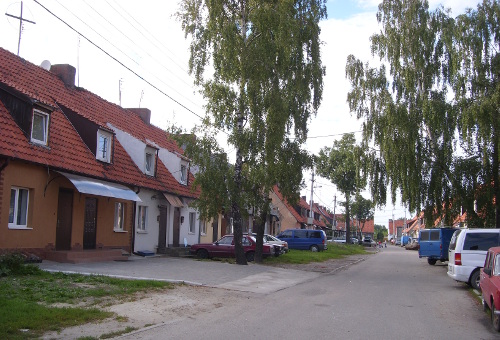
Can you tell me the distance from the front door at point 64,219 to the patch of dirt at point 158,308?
22.3 feet

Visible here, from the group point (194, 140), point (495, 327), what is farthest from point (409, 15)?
A: point (495, 327)

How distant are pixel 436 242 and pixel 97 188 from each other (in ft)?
62.9

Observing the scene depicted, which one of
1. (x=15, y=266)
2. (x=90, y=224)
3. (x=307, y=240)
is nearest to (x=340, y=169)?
(x=307, y=240)

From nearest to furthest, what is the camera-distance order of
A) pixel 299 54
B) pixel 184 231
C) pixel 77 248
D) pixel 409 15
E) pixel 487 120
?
pixel 77 248 → pixel 487 120 → pixel 299 54 → pixel 409 15 → pixel 184 231

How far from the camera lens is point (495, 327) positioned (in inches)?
363

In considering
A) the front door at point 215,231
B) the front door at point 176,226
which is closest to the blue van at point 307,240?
the front door at point 215,231

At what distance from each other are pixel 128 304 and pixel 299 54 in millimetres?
14765

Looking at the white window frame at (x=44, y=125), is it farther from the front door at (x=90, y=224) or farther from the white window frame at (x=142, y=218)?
the white window frame at (x=142, y=218)

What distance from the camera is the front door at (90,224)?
19.6 meters

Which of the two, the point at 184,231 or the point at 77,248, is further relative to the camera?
the point at 184,231

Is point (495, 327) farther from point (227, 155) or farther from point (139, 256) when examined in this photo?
point (139, 256)

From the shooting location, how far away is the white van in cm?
1502

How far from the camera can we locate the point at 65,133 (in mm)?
19281

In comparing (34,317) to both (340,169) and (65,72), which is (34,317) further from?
(340,169)
